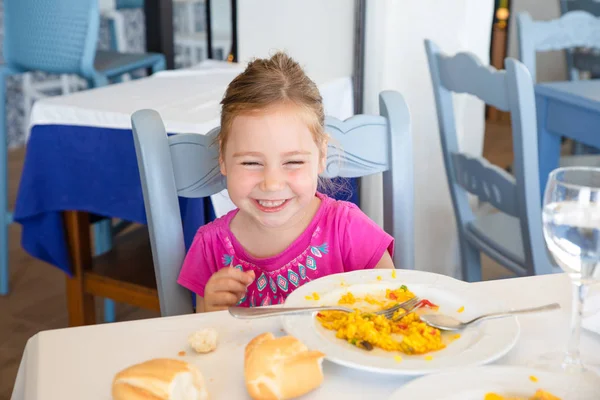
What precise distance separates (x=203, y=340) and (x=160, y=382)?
13 cm

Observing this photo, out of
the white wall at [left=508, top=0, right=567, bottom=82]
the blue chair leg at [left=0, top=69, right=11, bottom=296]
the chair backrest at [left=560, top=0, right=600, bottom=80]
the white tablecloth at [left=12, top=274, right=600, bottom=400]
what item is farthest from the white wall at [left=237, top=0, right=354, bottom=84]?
the white wall at [left=508, top=0, right=567, bottom=82]

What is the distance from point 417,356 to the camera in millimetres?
703

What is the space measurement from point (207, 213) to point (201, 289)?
0.51 metres

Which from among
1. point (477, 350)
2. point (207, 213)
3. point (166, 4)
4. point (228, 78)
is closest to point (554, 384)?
point (477, 350)

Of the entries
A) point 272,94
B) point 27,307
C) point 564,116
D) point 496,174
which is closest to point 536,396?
point 272,94

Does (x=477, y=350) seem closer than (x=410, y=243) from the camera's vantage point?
Yes

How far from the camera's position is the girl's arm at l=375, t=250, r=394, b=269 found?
116cm

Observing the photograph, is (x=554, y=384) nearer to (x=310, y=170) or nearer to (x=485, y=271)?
(x=310, y=170)

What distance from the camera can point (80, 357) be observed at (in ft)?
2.33

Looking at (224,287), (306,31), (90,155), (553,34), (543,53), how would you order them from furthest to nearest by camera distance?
(543,53) → (553,34) → (306,31) → (90,155) → (224,287)

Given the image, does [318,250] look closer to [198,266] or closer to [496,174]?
[198,266]

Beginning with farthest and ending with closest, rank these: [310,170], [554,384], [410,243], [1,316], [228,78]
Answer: [1,316] < [228,78] < [410,243] < [310,170] < [554,384]

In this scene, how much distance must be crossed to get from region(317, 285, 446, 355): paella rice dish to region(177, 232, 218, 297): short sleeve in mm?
350

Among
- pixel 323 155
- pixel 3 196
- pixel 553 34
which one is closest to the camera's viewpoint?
pixel 323 155
